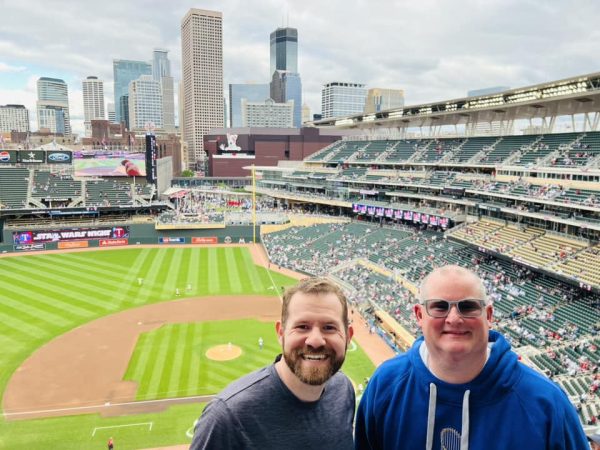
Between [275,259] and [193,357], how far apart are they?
23955 mm

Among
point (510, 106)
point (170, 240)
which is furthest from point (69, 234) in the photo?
point (510, 106)

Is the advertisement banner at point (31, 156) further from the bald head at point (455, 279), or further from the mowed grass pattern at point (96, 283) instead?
the bald head at point (455, 279)

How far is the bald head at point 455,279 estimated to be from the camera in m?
2.98

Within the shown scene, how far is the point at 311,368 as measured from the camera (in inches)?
118

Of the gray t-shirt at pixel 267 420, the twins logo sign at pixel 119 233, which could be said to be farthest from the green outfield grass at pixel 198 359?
the twins logo sign at pixel 119 233

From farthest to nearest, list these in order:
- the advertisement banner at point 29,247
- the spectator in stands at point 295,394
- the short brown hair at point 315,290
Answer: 1. the advertisement banner at point 29,247
2. the short brown hair at point 315,290
3. the spectator in stands at point 295,394

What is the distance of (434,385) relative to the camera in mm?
2938

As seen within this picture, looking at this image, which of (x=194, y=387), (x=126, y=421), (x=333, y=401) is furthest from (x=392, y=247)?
(x=333, y=401)

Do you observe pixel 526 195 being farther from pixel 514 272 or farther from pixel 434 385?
pixel 434 385

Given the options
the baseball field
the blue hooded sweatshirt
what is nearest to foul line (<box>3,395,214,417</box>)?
the baseball field

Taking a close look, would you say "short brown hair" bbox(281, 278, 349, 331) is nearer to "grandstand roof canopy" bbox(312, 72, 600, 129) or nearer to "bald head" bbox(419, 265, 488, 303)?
"bald head" bbox(419, 265, 488, 303)

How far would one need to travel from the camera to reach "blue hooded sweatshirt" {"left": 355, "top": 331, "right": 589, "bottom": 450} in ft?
9.22

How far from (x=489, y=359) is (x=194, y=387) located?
22490 mm

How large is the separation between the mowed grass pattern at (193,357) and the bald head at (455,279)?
2171 centimetres
